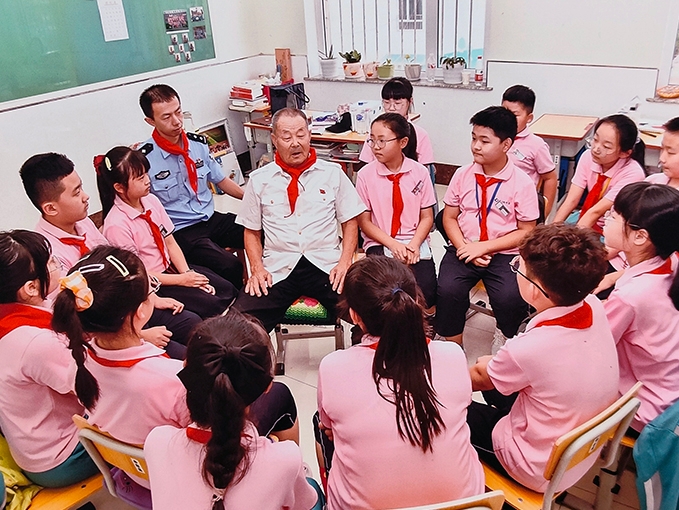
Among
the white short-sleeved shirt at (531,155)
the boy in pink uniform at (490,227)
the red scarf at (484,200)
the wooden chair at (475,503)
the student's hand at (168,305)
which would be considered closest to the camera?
the wooden chair at (475,503)

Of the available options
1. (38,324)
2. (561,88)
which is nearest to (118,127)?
(38,324)

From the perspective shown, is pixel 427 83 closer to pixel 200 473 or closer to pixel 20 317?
pixel 20 317

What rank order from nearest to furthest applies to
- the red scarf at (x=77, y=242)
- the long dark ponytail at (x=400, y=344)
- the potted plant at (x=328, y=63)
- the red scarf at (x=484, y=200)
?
the long dark ponytail at (x=400, y=344)
the red scarf at (x=77, y=242)
the red scarf at (x=484, y=200)
the potted plant at (x=328, y=63)

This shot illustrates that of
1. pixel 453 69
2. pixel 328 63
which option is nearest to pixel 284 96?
pixel 328 63

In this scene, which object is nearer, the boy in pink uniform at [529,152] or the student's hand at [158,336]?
the student's hand at [158,336]

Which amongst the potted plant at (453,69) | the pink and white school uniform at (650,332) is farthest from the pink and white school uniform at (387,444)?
the potted plant at (453,69)

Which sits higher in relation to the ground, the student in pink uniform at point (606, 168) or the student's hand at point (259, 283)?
the student in pink uniform at point (606, 168)

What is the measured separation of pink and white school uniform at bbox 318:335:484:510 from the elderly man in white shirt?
48.1 inches

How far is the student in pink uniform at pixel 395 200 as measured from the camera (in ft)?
9.02

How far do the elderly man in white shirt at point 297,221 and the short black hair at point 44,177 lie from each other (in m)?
0.85

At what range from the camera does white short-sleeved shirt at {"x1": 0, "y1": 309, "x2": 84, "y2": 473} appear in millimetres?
1537

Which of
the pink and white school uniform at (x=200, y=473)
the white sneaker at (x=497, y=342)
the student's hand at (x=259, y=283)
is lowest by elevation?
the white sneaker at (x=497, y=342)

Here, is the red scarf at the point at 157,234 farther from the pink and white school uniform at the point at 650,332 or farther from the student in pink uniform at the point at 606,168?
the student in pink uniform at the point at 606,168

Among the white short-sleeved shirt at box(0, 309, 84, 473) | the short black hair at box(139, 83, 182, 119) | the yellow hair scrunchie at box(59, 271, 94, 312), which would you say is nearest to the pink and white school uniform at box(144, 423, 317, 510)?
the yellow hair scrunchie at box(59, 271, 94, 312)
